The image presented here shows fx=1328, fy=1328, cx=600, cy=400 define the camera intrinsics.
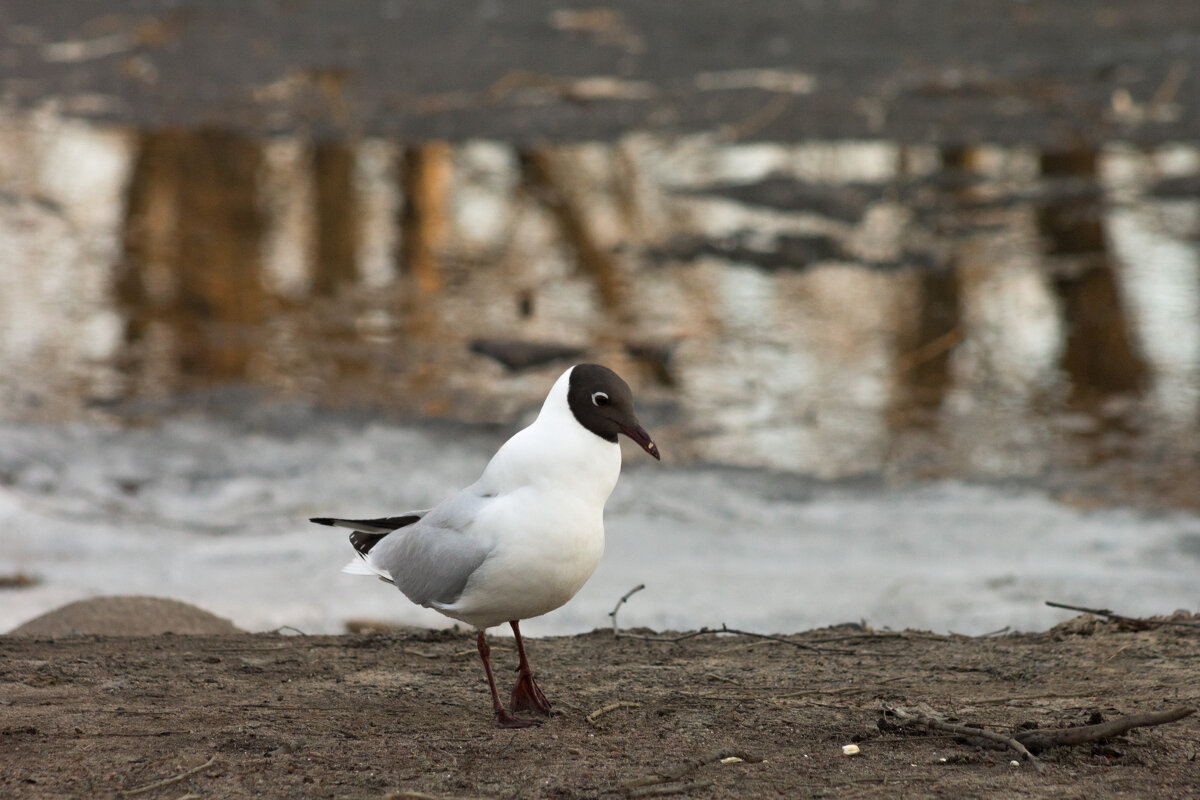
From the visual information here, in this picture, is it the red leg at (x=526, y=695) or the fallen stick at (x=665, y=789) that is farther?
the red leg at (x=526, y=695)

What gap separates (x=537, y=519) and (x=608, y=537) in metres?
2.99

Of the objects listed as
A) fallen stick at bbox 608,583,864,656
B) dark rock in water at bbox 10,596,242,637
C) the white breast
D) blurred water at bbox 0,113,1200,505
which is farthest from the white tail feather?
blurred water at bbox 0,113,1200,505

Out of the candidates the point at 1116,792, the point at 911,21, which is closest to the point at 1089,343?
the point at 1116,792

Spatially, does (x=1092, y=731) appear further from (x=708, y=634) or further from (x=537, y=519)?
(x=708, y=634)

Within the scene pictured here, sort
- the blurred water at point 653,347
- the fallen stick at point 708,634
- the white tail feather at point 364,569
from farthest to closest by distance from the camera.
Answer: the blurred water at point 653,347, the fallen stick at point 708,634, the white tail feather at point 364,569

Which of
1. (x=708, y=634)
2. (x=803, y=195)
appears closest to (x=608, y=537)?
(x=708, y=634)

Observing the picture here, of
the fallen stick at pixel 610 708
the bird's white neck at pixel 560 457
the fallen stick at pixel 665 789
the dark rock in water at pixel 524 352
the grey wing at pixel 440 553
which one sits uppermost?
the dark rock in water at pixel 524 352

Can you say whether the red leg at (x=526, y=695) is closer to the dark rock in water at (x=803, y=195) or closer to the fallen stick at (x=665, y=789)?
the fallen stick at (x=665, y=789)

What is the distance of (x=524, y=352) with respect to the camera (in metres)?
8.95

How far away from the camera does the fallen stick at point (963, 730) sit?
344 centimetres

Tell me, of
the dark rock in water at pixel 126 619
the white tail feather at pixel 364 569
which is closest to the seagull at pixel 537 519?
the white tail feather at pixel 364 569

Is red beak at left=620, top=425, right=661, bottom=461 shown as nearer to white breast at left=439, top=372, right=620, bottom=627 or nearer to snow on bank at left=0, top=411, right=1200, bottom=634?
white breast at left=439, top=372, right=620, bottom=627

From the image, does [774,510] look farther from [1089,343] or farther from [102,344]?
[102,344]

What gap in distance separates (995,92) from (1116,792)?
13877 mm
